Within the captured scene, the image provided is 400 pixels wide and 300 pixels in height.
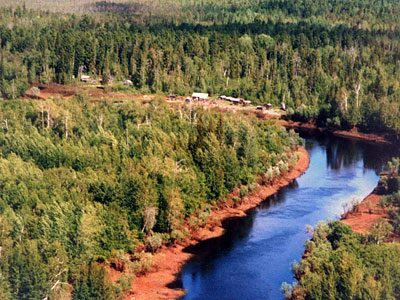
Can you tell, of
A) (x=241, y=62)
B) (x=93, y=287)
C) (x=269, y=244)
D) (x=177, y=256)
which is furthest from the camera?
(x=241, y=62)

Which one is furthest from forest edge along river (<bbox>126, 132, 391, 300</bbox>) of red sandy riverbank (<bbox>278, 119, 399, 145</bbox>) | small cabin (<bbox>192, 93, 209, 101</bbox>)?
small cabin (<bbox>192, 93, 209, 101</bbox>)

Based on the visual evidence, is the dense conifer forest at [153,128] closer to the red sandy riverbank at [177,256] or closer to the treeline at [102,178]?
the treeline at [102,178]

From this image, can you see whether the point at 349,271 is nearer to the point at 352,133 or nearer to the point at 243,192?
the point at 243,192

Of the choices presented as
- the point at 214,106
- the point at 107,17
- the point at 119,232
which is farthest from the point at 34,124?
the point at 107,17

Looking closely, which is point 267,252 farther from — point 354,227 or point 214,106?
point 214,106

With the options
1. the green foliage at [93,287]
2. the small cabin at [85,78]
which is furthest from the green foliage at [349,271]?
the small cabin at [85,78]

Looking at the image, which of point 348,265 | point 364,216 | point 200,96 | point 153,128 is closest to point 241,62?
point 200,96
